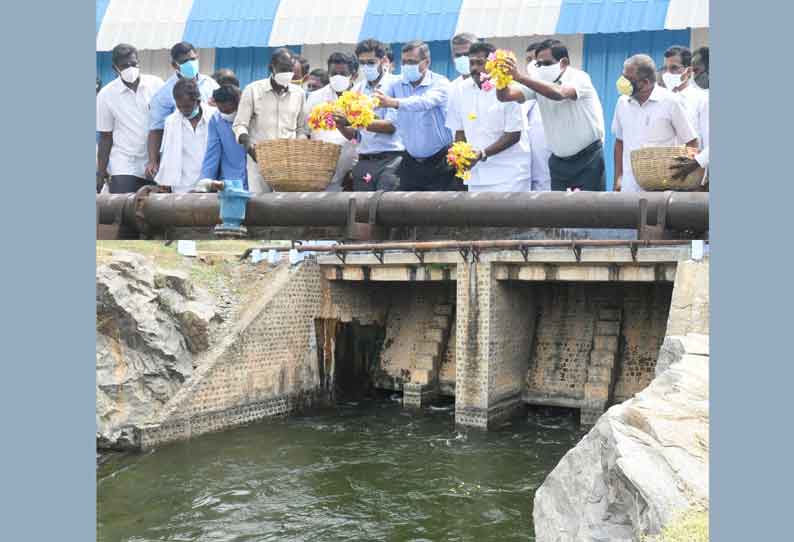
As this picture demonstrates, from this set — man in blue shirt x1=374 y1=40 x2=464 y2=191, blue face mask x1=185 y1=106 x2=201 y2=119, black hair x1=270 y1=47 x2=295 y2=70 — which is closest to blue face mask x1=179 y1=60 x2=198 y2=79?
blue face mask x1=185 y1=106 x2=201 y2=119

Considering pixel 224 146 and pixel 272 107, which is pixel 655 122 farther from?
pixel 224 146

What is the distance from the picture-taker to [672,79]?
1156cm

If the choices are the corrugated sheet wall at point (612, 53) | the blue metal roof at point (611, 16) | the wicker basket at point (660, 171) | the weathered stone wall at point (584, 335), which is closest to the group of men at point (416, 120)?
the wicker basket at point (660, 171)

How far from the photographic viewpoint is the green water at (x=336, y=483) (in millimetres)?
8641

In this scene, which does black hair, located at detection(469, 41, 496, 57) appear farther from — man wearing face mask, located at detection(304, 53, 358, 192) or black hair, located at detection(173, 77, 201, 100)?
black hair, located at detection(173, 77, 201, 100)

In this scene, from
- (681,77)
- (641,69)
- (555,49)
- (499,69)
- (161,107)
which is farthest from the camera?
(161,107)

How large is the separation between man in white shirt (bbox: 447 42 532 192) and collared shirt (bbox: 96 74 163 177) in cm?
420

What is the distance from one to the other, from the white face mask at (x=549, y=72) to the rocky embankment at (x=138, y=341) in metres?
5.03

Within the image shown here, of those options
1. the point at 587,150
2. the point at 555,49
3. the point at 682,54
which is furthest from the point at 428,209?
the point at 682,54

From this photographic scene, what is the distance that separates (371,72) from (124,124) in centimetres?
339

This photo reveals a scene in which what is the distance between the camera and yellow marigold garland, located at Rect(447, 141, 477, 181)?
10.8m

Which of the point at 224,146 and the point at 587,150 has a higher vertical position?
the point at 224,146

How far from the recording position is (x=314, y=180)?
36.9 feet

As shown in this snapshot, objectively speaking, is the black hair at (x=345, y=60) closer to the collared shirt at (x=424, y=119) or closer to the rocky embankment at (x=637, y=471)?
the collared shirt at (x=424, y=119)
